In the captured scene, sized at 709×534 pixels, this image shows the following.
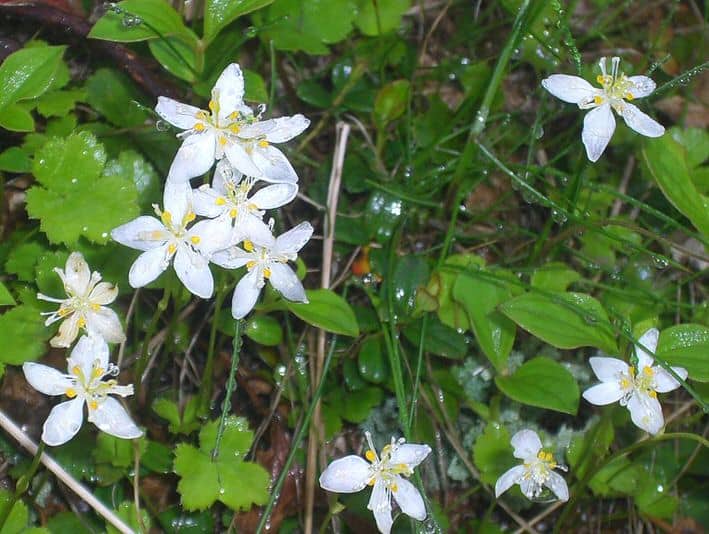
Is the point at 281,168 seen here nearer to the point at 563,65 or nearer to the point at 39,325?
the point at 39,325

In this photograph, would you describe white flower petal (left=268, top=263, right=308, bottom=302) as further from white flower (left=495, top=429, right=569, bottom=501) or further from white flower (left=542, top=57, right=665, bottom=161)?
white flower (left=542, top=57, right=665, bottom=161)

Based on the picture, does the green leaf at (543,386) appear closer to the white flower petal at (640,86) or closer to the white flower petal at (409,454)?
the white flower petal at (409,454)

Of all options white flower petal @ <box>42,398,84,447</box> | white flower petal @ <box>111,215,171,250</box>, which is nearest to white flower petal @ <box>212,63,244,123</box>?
white flower petal @ <box>111,215,171,250</box>

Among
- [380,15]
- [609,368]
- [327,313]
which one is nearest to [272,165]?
[327,313]

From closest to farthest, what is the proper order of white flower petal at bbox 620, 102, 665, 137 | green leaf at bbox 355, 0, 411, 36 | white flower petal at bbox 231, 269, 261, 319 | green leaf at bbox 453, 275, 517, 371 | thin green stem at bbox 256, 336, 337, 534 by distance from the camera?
white flower petal at bbox 231, 269, 261, 319
thin green stem at bbox 256, 336, 337, 534
white flower petal at bbox 620, 102, 665, 137
green leaf at bbox 453, 275, 517, 371
green leaf at bbox 355, 0, 411, 36

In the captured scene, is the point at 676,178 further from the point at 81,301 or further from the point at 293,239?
the point at 81,301

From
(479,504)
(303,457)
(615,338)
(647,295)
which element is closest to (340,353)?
(303,457)
